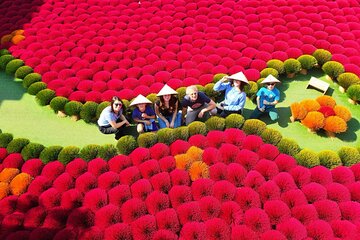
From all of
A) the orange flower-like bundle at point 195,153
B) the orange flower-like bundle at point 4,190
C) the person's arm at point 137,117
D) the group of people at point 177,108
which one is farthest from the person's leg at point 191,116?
the orange flower-like bundle at point 4,190

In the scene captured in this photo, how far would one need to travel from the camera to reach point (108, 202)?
4758mm

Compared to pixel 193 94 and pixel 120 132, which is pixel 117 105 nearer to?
pixel 120 132

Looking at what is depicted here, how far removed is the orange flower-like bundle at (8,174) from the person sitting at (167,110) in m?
2.46

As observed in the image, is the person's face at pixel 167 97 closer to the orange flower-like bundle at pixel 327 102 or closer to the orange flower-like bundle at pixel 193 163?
the orange flower-like bundle at pixel 193 163

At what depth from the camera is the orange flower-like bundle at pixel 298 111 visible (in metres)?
6.14

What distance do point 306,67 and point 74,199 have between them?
5449mm

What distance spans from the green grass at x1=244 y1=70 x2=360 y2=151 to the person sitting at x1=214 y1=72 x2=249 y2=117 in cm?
65

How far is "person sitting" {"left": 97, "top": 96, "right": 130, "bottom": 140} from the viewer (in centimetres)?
559

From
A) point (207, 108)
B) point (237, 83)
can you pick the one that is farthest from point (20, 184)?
point (237, 83)

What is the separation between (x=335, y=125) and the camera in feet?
19.0

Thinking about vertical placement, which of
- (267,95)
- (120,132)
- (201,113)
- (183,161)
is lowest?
(120,132)

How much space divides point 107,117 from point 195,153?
5.42ft

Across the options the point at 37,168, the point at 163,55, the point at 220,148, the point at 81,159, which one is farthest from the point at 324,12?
the point at 37,168

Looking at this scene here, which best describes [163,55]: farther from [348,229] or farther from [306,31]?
[348,229]
